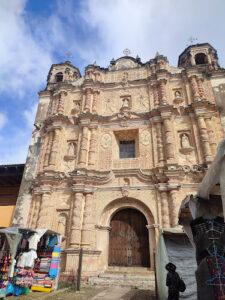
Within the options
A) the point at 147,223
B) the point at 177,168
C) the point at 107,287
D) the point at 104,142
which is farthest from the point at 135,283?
the point at 104,142

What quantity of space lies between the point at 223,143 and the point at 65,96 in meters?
12.6

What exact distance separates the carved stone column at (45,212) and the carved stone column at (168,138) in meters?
6.42

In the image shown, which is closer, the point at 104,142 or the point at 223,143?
the point at 223,143

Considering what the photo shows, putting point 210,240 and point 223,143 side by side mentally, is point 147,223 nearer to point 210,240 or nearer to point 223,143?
point 210,240

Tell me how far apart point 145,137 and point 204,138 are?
309cm

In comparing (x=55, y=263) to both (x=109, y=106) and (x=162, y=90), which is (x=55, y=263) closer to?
(x=109, y=106)

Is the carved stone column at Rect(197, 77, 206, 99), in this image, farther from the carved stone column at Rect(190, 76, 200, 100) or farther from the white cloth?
the white cloth

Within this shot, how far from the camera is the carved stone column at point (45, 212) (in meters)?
10.1

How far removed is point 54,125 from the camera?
12.8 meters

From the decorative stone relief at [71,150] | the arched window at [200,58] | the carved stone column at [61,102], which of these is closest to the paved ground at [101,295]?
the decorative stone relief at [71,150]

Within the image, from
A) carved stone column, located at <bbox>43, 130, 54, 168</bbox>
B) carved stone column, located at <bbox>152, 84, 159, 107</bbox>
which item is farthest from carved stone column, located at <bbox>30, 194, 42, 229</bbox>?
carved stone column, located at <bbox>152, 84, 159, 107</bbox>

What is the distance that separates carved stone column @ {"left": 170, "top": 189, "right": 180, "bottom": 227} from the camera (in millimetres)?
9156

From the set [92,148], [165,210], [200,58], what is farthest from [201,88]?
[165,210]

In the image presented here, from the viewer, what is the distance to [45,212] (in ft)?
34.1
